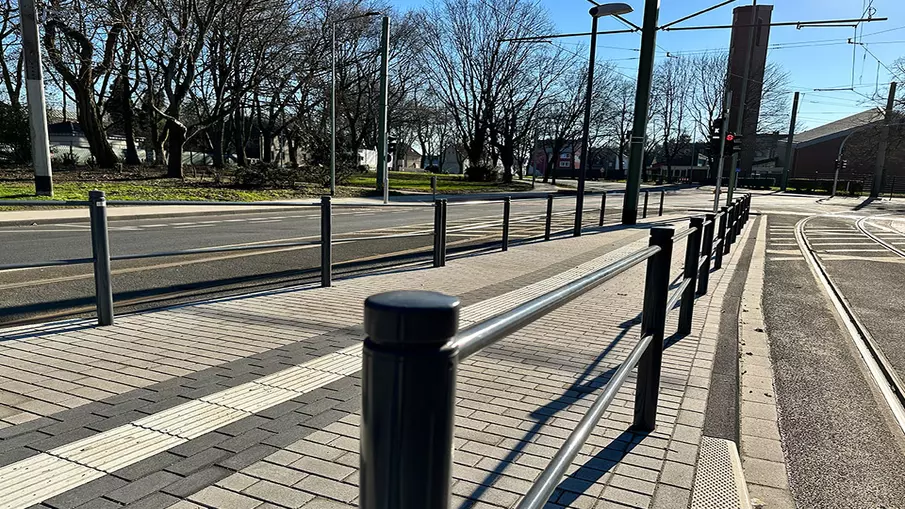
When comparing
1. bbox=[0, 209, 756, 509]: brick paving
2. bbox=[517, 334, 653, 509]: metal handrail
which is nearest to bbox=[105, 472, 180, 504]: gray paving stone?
bbox=[0, 209, 756, 509]: brick paving

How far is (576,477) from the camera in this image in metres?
2.76

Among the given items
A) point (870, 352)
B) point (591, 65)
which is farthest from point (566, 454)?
point (591, 65)

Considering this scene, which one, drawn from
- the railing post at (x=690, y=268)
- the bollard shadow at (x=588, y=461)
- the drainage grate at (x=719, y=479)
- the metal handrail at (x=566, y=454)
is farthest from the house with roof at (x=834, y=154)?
the metal handrail at (x=566, y=454)

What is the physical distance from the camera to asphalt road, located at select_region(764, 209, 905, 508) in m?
3.05

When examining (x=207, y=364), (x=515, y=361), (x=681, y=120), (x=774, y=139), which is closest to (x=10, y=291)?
(x=207, y=364)

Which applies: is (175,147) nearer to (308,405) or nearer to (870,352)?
(308,405)

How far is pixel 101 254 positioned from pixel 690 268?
16.1ft

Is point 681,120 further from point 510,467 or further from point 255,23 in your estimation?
point 510,467

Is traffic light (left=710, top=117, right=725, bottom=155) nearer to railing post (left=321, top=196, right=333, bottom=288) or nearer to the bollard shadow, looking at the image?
railing post (left=321, top=196, right=333, bottom=288)

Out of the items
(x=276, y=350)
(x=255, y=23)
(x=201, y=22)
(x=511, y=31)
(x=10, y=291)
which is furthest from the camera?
(x=511, y=31)

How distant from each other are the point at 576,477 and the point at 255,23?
26.6 m

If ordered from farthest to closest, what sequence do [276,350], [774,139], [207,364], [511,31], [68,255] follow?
[774,139] < [511,31] < [68,255] < [276,350] < [207,364]

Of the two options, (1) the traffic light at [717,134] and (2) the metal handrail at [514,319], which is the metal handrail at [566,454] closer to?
(2) the metal handrail at [514,319]

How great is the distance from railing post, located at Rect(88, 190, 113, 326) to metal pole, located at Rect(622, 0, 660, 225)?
14.2 meters
